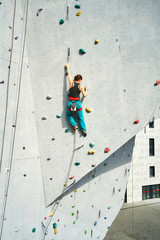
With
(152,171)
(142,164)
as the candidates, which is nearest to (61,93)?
(142,164)

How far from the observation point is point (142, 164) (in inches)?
363

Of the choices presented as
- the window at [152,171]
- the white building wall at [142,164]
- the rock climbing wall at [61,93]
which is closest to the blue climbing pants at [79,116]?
the rock climbing wall at [61,93]

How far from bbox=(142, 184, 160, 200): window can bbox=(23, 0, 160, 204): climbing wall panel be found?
7683 mm

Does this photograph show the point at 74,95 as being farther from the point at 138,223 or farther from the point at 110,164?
the point at 138,223

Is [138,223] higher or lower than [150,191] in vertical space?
lower

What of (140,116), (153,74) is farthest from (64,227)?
(153,74)

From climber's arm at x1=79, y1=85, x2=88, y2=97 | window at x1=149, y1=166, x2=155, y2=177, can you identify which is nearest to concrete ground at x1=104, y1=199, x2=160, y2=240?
window at x1=149, y1=166, x2=155, y2=177

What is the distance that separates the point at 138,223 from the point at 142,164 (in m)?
2.69

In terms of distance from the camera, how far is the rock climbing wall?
2744 mm

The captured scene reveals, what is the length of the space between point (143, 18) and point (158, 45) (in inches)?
18.5

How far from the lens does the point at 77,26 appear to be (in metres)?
2.93

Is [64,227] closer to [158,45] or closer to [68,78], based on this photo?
[68,78]

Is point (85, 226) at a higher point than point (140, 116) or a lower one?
lower

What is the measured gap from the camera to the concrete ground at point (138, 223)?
644cm
